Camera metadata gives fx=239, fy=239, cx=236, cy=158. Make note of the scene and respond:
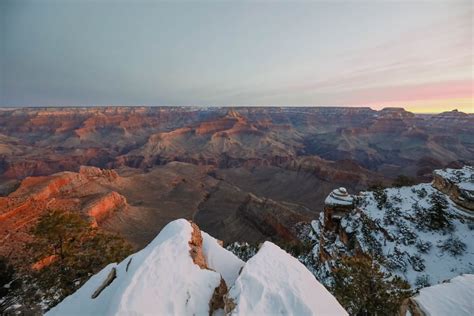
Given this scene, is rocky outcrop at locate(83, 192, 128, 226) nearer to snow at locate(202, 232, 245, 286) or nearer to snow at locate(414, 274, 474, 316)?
snow at locate(202, 232, 245, 286)

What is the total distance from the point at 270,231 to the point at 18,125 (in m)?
223

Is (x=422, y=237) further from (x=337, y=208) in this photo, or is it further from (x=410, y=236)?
(x=337, y=208)

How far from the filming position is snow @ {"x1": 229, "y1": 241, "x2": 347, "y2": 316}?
7691mm

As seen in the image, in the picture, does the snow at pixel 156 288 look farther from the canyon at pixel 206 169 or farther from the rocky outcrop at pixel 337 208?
the canyon at pixel 206 169

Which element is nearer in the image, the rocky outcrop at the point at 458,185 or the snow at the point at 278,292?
the snow at the point at 278,292

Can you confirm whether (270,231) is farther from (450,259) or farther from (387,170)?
(387,170)

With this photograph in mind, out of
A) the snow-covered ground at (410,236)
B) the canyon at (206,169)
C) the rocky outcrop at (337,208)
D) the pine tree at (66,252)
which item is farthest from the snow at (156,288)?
the canyon at (206,169)

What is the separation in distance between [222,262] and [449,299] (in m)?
8.79

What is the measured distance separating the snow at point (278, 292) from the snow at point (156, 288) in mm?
1358

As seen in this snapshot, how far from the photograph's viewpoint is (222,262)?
11805 mm

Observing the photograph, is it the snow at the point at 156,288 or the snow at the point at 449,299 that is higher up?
the snow at the point at 156,288

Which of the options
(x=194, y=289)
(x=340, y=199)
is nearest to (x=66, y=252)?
(x=194, y=289)

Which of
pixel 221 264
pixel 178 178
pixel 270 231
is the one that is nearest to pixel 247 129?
pixel 178 178

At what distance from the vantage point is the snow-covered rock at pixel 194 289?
782 centimetres
